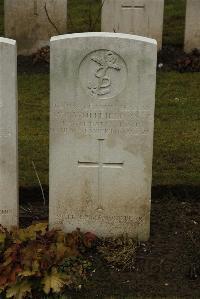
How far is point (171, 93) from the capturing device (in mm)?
10875

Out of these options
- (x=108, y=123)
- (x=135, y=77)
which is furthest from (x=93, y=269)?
(x=135, y=77)

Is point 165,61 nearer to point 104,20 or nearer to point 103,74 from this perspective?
point 104,20

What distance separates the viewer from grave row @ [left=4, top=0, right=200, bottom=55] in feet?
40.4

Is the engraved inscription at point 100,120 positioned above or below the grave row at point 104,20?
below

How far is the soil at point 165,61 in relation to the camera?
39.5 feet

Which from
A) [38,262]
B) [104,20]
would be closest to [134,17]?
[104,20]

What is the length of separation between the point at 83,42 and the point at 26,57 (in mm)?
6772

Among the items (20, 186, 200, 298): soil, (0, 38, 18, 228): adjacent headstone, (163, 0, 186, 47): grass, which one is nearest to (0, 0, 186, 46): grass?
(163, 0, 186, 47): grass

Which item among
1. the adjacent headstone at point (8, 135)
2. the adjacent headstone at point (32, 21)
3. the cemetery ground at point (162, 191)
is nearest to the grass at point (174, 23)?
the cemetery ground at point (162, 191)

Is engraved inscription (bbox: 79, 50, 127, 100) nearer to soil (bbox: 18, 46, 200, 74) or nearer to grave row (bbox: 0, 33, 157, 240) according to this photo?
grave row (bbox: 0, 33, 157, 240)

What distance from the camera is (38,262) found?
5.60 metres

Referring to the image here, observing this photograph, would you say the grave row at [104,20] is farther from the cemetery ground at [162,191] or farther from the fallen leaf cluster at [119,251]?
the fallen leaf cluster at [119,251]

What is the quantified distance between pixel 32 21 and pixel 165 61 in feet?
7.36

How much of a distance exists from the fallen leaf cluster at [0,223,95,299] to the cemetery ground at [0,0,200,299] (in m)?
0.17
